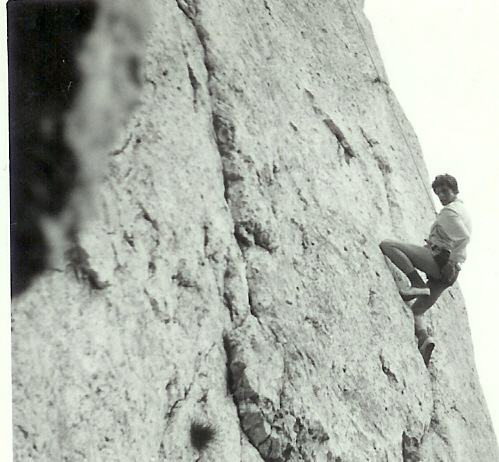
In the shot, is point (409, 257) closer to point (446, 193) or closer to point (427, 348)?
point (446, 193)

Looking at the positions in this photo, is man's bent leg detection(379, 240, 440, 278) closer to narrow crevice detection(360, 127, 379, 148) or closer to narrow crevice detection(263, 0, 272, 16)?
narrow crevice detection(360, 127, 379, 148)

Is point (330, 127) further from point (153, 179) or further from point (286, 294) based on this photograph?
point (153, 179)

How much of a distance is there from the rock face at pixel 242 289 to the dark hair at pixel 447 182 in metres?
0.65

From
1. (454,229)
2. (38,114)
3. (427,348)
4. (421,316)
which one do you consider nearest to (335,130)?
(454,229)

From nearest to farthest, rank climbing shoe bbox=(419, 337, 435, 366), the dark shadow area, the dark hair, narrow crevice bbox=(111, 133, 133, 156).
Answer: the dark shadow area
narrow crevice bbox=(111, 133, 133, 156)
climbing shoe bbox=(419, 337, 435, 366)
the dark hair

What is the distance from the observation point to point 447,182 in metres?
8.62

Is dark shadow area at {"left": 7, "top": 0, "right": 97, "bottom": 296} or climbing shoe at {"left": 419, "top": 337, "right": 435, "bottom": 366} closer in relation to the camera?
dark shadow area at {"left": 7, "top": 0, "right": 97, "bottom": 296}

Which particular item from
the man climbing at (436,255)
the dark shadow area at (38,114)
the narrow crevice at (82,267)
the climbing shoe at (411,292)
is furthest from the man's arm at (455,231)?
the narrow crevice at (82,267)

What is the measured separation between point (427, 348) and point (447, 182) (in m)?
1.69

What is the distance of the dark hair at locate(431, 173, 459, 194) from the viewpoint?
862 centimetres

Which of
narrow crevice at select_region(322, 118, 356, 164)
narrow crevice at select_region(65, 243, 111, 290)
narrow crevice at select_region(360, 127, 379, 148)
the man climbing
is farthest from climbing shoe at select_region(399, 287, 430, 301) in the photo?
narrow crevice at select_region(65, 243, 111, 290)

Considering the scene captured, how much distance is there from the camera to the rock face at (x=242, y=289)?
5121 millimetres

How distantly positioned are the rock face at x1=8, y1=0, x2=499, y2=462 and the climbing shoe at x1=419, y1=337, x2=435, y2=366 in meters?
0.18

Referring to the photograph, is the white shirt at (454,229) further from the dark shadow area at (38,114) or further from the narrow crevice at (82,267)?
the narrow crevice at (82,267)
